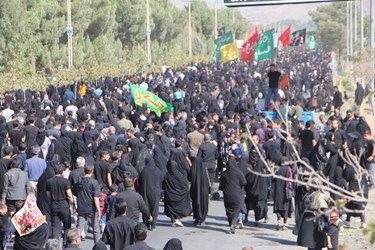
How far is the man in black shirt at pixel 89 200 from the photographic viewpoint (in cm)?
1457

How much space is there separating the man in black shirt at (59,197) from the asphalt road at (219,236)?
91 centimetres

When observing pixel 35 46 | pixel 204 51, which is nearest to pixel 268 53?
pixel 35 46

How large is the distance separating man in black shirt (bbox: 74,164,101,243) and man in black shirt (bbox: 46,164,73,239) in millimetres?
276

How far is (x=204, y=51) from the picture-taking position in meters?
91.7

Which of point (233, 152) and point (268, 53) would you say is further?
point (268, 53)

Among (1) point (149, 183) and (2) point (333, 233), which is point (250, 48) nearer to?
(1) point (149, 183)

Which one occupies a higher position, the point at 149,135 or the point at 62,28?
the point at 62,28

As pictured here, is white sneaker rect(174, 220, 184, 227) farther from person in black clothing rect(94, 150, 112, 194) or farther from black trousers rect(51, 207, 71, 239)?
black trousers rect(51, 207, 71, 239)

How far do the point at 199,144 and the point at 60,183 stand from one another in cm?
572

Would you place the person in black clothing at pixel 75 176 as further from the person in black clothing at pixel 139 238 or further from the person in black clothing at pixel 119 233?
the person in black clothing at pixel 139 238

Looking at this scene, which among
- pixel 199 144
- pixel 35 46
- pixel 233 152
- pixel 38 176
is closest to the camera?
pixel 38 176

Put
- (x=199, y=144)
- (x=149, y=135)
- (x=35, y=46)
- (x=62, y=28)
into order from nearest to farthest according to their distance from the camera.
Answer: (x=149, y=135) < (x=199, y=144) < (x=35, y=46) < (x=62, y=28)

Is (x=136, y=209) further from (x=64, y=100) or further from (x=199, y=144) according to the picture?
(x=64, y=100)

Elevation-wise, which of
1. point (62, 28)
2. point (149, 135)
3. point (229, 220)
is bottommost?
point (229, 220)
